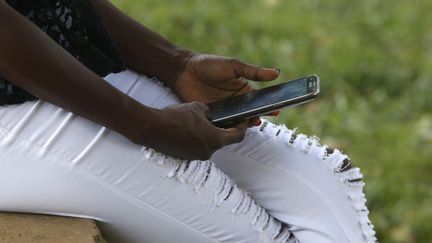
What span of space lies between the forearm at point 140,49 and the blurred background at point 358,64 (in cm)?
138

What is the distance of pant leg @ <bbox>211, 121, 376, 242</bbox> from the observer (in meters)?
1.82

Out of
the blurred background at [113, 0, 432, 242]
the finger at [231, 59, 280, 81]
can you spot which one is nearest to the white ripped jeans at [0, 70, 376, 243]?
the finger at [231, 59, 280, 81]

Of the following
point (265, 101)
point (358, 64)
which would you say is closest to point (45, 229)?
point (265, 101)

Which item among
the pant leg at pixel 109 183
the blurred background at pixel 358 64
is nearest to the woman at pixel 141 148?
the pant leg at pixel 109 183

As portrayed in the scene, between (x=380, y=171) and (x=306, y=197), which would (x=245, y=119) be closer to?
(x=306, y=197)

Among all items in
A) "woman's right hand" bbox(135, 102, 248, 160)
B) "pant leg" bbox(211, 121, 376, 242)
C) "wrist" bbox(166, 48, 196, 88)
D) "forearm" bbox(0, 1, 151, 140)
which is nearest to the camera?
"forearm" bbox(0, 1, 151, 140)

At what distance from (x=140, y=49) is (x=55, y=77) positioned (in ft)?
1.46

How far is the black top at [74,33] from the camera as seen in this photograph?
5.13 ft

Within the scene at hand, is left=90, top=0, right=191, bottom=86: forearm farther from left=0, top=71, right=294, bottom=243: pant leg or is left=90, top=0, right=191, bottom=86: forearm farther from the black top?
left=0, top=71, right=294, bottom=243: pant leg

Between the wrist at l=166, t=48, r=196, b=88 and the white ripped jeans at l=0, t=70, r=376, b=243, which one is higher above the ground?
the wrist at l=166, t=48, r=196, b=88

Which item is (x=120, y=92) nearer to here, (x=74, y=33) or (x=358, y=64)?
(x=74, y=33)

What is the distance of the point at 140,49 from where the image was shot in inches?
76.0

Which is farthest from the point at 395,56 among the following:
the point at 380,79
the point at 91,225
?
the point at 91,225

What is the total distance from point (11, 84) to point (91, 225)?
28 cm
